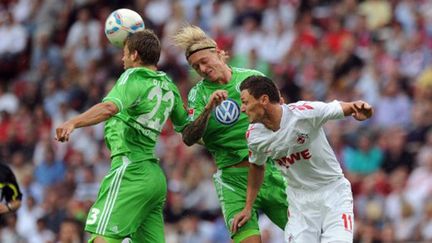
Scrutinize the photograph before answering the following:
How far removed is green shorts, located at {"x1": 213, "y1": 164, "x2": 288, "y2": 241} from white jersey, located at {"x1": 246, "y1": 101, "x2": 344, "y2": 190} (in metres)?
0.64

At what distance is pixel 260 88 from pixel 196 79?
8703 millimetres

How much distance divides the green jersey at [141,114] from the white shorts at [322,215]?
4.21 ft

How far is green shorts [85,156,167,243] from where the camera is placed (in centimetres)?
1059

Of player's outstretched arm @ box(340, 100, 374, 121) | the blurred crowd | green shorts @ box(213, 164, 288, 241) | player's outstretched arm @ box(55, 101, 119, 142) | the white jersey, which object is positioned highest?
player's outstretched arm @ box(55, 101, 119, 142)

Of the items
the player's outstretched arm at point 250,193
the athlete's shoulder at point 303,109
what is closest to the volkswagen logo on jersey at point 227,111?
the player's outstretched arm at point 250,193

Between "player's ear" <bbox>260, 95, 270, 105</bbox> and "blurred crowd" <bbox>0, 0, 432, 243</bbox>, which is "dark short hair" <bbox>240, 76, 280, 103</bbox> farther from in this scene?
"blurred crowd" <bbox>0, 0, 432, 243</bbox>

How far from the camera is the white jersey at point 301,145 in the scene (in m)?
10.4

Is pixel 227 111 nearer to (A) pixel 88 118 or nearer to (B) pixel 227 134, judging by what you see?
(B) pixel 227 134

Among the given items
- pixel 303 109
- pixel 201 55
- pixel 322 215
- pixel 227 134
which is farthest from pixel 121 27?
pixel 322 215

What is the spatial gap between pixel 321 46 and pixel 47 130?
15.5 ft

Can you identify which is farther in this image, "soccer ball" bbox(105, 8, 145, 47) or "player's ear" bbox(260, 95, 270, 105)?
"soccer ball" bbox(105, 8, 145, 47)

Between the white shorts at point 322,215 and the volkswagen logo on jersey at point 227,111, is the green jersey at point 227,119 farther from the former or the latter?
the white shorts at point 322,215

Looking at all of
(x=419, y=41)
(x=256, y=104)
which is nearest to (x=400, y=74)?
(x=419, y=41)

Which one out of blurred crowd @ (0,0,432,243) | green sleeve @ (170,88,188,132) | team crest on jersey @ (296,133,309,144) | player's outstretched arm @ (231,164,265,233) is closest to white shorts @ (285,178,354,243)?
player's outstretched arm @ (231,164,265,233)
